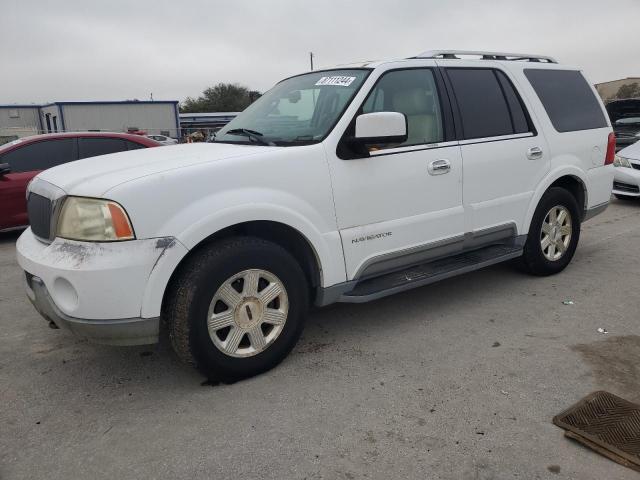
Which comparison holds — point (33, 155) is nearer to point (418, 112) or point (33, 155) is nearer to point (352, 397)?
point (418, 112)

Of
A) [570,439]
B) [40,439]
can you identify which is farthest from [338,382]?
[40,439]

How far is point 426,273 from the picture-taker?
12.8 feet

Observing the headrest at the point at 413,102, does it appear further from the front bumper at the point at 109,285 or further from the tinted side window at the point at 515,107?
the front bumper at the point at 109,285

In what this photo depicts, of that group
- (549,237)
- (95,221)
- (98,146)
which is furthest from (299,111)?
(98,146)

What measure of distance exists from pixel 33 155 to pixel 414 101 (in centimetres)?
572

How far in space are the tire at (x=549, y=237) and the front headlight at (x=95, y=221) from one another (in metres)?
3.45

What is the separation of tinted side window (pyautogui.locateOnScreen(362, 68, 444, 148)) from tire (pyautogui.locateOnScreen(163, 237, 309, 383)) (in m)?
1.26

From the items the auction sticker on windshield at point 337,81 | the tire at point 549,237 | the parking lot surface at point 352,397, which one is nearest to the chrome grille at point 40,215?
the parking lot surface at point 352,397

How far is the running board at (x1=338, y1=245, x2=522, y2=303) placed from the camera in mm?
3541

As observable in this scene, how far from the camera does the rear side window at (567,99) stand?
4.70 metres

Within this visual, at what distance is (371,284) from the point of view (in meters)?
3.67

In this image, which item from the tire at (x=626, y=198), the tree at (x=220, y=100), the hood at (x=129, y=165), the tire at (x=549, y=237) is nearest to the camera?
the hood at (x=129, y=165)

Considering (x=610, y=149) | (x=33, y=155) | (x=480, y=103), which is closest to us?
(x=480, y=103)

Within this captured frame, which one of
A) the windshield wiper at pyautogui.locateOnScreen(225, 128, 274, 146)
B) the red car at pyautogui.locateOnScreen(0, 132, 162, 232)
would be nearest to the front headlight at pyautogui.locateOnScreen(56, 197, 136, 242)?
the windshield wiper at pyautogui.locateOnScreen(225, 128, 274, 146)
